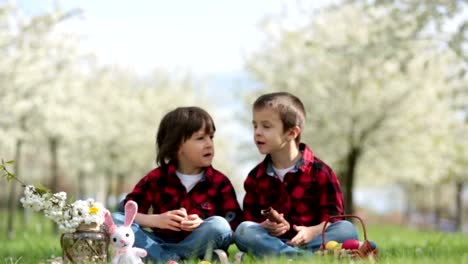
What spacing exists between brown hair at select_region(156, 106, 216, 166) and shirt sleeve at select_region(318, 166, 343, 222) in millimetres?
912

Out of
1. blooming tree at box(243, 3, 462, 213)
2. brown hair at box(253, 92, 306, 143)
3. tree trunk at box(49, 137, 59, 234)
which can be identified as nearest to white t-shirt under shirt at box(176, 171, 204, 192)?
brown hair at box(253, 92, 306, 143)

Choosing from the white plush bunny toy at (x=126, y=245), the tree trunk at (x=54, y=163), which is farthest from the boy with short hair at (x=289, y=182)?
the tree trunk at (x=54, y=163)

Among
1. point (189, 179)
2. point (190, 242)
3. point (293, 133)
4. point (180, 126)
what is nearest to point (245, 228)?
point (190, 242)

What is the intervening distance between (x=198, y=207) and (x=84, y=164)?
1940 centimetres

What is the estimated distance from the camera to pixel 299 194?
514cm

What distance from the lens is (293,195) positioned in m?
5.14

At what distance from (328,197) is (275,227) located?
572 mm

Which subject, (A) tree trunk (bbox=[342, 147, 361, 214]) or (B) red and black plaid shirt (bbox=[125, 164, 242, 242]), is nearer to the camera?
(B) red and black plaid shirt (bbox=[125, 164, 242, 242])

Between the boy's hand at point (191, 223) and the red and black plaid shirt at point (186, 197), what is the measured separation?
0.34m

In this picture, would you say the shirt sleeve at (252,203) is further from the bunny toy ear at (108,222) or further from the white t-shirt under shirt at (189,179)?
the bunny toy ear at (108,222)

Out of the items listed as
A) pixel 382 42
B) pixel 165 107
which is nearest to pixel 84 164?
pixel 165 107

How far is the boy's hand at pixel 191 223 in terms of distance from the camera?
479 centimetres

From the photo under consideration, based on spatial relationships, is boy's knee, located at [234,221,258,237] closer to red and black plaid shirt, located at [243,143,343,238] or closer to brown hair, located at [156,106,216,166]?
red and black plaid shirt, located at [243,143,343,238]

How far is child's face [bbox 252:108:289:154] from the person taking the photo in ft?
16.6
